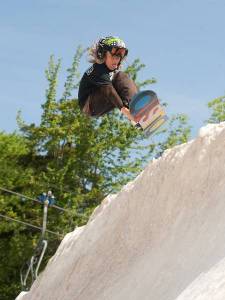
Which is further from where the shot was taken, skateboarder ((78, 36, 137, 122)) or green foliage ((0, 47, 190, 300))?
green foliage ((0, 47, 190, 300))

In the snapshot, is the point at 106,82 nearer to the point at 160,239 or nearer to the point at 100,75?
the point at 100,75

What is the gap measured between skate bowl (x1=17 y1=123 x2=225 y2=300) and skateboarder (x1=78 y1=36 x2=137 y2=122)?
3.05 ft

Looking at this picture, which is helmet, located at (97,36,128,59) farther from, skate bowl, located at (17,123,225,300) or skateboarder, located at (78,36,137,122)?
skate bowl, located at (17,123,225,300)

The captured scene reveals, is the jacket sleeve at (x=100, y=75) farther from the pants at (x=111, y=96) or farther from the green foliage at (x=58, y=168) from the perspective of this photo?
the green foliage at (x=58, y=168)

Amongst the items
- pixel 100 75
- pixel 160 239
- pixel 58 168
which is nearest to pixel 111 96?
pixel 100 75

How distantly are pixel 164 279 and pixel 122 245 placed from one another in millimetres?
2498

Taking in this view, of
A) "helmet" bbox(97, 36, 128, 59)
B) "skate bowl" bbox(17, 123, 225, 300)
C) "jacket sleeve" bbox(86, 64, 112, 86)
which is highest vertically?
"helmet" bbox(97, 36, 128, 59)

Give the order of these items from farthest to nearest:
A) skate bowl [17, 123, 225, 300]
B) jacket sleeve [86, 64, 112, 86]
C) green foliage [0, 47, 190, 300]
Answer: green foliage [0, 47, 190, 300] → jacket sleeve [86, 64, 112, 86] → skate bowl [17, 123, 225, 300]

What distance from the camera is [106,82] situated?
8328mm

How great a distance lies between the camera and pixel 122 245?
8.09m

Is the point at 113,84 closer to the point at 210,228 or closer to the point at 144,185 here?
the point at 144,185

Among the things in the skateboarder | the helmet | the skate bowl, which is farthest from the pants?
the skate bowl

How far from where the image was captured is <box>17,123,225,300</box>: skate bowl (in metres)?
5.16

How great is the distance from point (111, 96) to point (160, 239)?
2.06 meters
